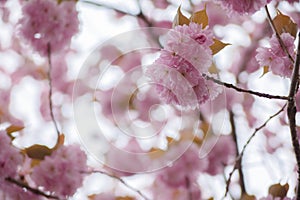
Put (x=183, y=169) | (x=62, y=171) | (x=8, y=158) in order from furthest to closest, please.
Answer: (x=183, y=169), (x=62, y=171), (x=8, y=158)

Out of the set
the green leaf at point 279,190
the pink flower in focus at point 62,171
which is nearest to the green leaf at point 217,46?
the green leaf at point 279,190

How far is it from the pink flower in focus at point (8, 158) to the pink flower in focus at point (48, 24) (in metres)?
0.44

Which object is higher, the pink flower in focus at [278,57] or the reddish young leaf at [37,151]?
the pink flower in focus at [278,57]

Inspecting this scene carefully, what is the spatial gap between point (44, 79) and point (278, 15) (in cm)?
234

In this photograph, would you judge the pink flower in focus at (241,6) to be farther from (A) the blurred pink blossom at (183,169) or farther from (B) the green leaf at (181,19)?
(A) the blurred pink blossom at (183,169)

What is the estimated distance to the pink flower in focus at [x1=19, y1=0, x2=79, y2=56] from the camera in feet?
5.34

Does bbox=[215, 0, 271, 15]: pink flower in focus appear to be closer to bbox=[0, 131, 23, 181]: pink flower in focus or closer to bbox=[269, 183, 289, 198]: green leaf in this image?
bbox=[269, 183, 289, 198]: green leaf

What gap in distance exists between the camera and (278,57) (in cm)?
114

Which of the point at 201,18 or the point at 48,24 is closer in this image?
the point at 201,18

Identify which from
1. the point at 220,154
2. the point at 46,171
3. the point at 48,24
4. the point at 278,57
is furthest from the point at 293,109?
the point at 220,154

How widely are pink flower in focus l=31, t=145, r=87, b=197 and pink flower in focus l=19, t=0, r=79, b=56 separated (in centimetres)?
42

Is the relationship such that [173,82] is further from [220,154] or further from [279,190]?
[220,154]

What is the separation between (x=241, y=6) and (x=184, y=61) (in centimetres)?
21

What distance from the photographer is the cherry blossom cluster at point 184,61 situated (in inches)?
39.4
